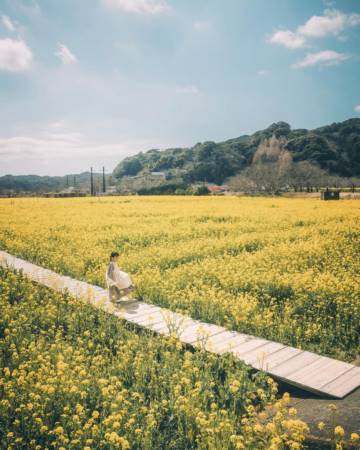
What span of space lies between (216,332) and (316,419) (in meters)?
2.31

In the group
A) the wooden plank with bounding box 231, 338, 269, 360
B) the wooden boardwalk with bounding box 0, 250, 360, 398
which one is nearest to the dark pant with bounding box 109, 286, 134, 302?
the wooden boardwalk with bounding box 0, 250, 360, 398

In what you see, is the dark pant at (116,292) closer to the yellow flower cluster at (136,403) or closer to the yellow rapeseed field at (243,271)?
the yellow rapeseed field at (243,271)

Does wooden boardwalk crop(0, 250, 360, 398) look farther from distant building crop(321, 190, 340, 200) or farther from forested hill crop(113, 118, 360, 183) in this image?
forested hill crop(113, 118, 360, 183)

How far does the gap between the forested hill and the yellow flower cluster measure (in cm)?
11466

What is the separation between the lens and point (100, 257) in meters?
11.4

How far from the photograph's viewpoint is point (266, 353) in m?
5.01

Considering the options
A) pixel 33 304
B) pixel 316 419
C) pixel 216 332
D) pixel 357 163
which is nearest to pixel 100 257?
pixel 33 304

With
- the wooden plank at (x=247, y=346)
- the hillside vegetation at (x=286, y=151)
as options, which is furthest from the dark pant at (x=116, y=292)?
the hillside vegetation at (x=286, y=151)

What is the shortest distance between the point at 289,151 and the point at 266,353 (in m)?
125

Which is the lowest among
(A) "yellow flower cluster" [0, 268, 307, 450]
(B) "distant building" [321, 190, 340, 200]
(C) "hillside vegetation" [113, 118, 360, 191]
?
(A) "yellow flower cluster" [0, 268, 307, 450]

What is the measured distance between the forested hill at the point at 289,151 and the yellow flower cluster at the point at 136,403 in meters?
115

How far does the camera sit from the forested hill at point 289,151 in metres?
115

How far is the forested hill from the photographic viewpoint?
115 metres

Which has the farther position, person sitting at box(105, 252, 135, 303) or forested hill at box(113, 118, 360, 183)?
forested hill at box(113, 118, 360, 183)
